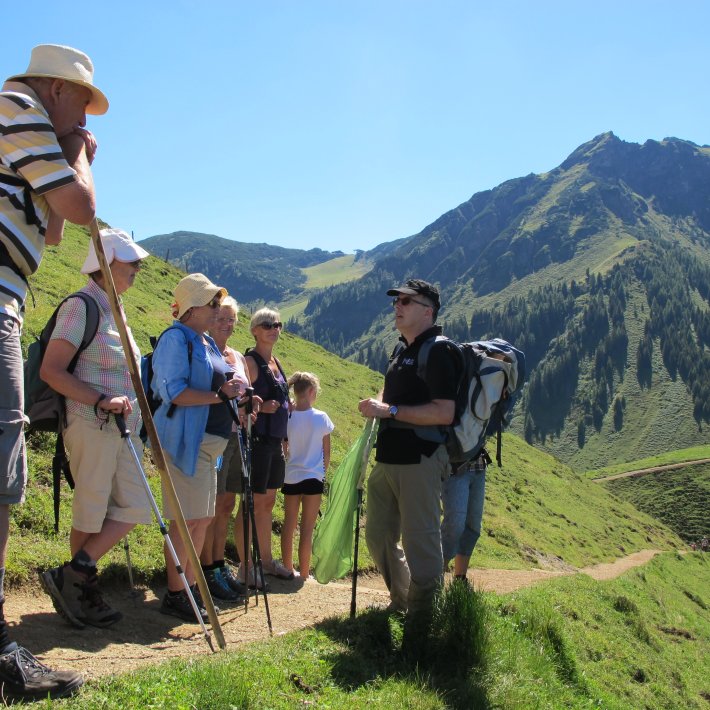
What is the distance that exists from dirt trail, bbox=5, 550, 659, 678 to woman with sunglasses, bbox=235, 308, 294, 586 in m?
0.99

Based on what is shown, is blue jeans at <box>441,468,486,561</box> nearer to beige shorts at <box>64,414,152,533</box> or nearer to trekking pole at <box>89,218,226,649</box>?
trekking pole at <box>89,218,226,649</box>

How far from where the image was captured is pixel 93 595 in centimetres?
601

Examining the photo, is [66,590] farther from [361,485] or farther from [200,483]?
[361,485]

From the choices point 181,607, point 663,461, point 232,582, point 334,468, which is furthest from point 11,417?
point 663,461

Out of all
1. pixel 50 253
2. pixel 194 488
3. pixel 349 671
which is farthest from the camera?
pixel 50 253

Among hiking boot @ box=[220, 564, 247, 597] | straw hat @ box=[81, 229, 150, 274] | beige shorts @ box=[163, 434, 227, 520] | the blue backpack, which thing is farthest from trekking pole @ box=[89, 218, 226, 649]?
hiking boot @ box=[220, 564, 247, 597]

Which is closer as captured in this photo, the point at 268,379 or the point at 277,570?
the point at 268,379

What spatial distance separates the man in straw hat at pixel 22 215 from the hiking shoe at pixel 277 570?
17.7 ft

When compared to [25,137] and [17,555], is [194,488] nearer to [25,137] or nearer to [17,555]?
[17,555]

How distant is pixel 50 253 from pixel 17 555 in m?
24.0

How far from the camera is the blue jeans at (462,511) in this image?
8.81 meters

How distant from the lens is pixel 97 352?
591cm

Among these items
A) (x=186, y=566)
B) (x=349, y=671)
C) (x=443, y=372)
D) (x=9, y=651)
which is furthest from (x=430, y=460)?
(x=9, y=651)

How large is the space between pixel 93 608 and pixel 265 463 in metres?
3.32
